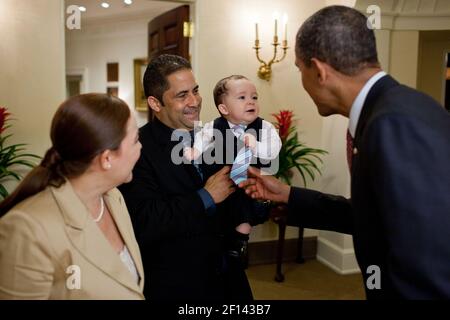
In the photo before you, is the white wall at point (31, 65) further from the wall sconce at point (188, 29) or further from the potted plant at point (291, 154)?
the potted plant at point (291, 154)

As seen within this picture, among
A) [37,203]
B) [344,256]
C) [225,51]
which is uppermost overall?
[225,51]

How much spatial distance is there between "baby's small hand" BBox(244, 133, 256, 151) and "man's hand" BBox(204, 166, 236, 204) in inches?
12.7

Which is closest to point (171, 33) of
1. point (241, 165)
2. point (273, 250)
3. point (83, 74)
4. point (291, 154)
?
point (291, 154)

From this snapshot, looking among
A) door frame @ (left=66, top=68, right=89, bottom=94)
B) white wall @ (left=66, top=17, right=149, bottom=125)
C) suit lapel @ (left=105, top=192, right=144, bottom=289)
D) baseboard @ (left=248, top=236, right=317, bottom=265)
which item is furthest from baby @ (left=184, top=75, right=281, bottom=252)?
door frame @ (left=66, top=68, right=89, bottom=94)

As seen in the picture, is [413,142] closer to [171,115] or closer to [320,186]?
[171,115]

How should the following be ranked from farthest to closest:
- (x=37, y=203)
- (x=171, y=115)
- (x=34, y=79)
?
(x=34, y=79) < (x=171, y=115) < (x=37, y=203)

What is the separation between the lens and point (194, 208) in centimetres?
154

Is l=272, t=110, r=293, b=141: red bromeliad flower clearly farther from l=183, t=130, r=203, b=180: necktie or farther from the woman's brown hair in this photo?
the woman's brown hair

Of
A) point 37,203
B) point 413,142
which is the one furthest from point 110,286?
point 413,142

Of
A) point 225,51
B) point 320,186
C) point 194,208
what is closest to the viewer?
point 194,208

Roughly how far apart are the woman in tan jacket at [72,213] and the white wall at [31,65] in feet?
7.52

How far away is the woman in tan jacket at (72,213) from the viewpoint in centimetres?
105

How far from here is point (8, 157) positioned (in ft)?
10.0

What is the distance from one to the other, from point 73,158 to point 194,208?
495 mm
